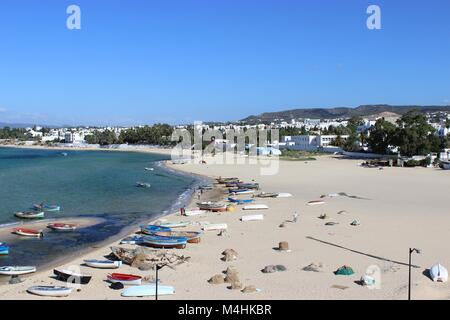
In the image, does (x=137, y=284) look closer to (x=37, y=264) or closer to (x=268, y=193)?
(x=37, y=264)

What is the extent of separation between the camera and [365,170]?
192ft

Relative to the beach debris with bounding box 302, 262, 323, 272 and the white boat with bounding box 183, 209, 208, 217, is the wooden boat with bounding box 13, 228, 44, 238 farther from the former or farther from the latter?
the beach debris with bounding box 302, 262, 323, 272

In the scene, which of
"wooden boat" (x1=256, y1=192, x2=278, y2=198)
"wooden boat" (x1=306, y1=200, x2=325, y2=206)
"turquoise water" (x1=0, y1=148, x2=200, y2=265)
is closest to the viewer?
"turquoise water" (x1=0, y1=148, x2=200, y2=265)

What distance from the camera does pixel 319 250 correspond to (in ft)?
67.7

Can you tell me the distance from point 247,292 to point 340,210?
17348mm

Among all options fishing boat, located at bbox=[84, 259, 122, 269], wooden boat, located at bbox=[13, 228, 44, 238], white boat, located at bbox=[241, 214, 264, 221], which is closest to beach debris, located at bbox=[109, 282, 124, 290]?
fishing boat, located at bbox=[84, 259, 122, 269]

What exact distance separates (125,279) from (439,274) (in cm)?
1005

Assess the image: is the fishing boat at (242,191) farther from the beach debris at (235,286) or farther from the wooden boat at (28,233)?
the beach debris at (235,286)

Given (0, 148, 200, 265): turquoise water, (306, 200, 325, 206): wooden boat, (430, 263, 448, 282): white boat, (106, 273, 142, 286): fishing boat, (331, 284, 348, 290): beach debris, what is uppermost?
(430, 263, 448, 282): white boat

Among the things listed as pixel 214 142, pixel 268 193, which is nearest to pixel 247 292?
pixel 268 193

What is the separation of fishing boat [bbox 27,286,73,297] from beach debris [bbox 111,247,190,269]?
3519mm

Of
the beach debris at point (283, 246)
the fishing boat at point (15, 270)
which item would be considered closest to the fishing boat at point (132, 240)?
the fishing boat at point (15, 270)

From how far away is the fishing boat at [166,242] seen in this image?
2175cm

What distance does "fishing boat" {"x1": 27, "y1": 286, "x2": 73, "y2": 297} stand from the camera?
1524cm
